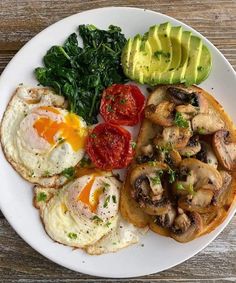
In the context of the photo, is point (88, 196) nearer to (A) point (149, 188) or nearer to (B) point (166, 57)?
(A) point (149, 188)

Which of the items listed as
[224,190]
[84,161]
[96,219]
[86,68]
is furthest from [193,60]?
[96,219]

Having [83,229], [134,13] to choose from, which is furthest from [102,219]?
[134,13]

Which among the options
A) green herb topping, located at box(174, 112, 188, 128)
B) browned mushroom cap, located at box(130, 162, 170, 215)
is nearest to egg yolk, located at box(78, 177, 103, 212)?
browned mushroom cap, located at box(130, 162, 170, 215)

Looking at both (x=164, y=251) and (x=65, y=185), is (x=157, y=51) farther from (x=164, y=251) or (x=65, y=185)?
(x=164, y=251)

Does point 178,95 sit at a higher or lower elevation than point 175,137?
higher

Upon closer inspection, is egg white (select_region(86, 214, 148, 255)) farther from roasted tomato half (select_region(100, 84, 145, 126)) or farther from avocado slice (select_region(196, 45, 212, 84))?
avocado slice (select_region(196, 45, 212, 84))

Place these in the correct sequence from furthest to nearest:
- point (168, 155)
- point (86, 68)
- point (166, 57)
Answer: point (86, 68) → point (166, 57) → point (168, 155)
